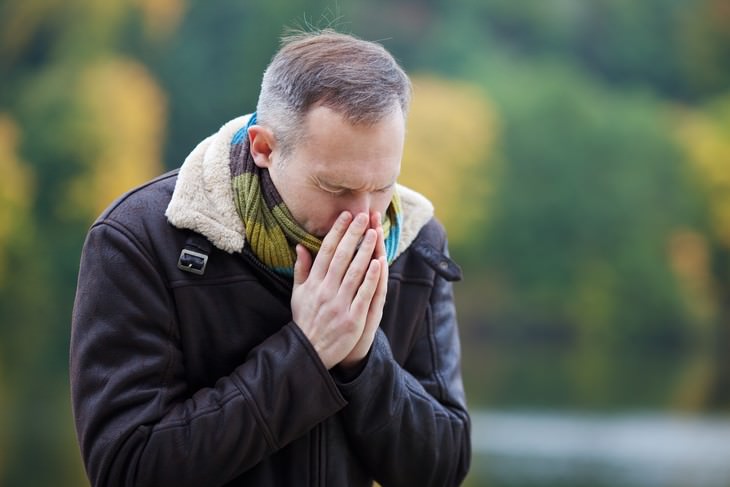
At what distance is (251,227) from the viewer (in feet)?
6.18

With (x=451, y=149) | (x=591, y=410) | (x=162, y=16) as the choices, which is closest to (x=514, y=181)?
(x=451, y=149)

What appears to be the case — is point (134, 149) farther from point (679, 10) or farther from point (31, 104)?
point (679, 10)

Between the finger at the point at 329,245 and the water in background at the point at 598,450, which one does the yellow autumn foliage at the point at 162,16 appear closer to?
the water in background at the point at 598,450

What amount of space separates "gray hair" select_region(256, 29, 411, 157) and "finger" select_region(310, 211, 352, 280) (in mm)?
152

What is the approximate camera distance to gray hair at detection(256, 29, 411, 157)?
1.82m

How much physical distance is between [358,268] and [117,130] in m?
9.74

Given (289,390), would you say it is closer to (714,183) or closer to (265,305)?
(265,305)

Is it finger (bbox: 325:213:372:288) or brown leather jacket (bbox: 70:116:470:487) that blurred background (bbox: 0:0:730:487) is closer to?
brown leather jacket (bbox: 70:116:470:487)

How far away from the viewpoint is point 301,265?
6.11 ft

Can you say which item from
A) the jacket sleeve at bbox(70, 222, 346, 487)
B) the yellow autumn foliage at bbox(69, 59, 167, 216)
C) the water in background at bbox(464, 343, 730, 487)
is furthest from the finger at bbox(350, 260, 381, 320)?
the water in background at bbox(464, 343, 730, 487)

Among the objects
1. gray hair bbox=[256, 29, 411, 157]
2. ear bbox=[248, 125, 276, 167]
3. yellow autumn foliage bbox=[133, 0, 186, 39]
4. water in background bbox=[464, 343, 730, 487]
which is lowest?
water in background bbox=[464, 343, 730, 487]

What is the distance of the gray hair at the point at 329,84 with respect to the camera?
5.96ft

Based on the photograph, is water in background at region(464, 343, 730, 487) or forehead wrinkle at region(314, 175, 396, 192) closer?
forehead wrinkle at region(314, 175, 396, 192)

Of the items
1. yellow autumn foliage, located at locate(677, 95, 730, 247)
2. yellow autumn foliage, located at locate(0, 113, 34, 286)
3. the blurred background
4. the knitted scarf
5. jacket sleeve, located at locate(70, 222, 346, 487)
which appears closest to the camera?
jacket sleeve, located at locate(70, 222, 346, 487)
